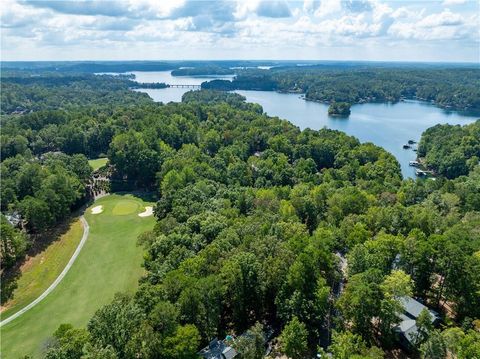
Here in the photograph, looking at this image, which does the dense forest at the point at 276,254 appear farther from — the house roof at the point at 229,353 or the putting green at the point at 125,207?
the putting green at the point at 125,207

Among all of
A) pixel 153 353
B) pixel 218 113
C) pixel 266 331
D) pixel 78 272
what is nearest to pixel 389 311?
pixel 266 331

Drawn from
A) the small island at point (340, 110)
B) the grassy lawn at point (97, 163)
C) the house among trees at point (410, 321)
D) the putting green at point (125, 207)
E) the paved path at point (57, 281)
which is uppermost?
the small island at point (340, 110)

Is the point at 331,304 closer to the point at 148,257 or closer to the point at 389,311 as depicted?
the point at 389,311

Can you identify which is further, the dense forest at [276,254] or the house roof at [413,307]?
the house roof at [413,307]

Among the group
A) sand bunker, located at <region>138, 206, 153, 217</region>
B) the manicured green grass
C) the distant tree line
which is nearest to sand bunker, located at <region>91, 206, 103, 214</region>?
the manicured green grass

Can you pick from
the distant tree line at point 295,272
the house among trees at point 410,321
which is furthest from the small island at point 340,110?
the house among trees at point 410,321

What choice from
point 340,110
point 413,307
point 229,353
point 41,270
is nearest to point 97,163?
point 41,270
